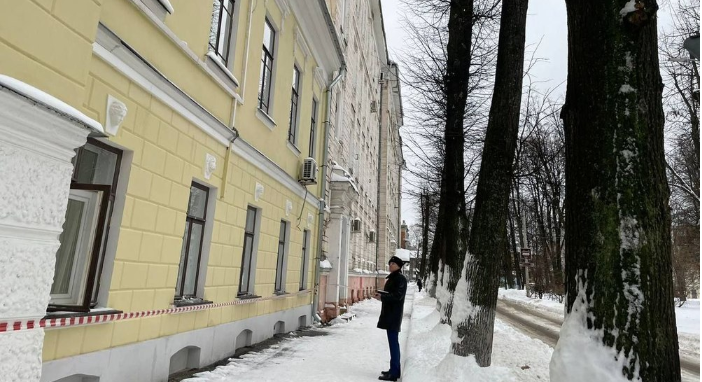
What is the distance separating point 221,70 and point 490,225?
4.62m

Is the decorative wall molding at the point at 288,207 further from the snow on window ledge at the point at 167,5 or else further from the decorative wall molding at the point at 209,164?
the snow on window ledge at the point at 167,5

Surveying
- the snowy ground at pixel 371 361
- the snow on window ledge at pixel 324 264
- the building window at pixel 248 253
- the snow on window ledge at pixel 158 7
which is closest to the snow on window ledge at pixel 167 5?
the snow on window ledge at pixel 158 7

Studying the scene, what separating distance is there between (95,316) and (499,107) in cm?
606

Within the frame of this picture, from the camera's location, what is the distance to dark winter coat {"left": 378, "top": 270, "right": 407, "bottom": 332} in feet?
19.8

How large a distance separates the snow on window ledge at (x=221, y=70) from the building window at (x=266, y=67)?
1.53 m

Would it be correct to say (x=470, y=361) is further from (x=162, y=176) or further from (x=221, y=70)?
(x=221, y=70)

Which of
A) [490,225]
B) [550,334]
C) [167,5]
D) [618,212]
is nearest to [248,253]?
[490,225]

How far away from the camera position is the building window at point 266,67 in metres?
8.55

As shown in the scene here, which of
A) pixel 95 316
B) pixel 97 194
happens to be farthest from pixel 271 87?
pixel 95 316

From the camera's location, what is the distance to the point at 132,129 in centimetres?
461

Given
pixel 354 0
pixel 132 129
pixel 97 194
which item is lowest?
pixel 97 194

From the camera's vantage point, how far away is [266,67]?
8.75 meters

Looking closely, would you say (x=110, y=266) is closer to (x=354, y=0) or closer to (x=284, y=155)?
(x=284, y=155)

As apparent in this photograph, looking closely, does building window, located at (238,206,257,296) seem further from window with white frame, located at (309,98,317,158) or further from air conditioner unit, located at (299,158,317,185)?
window with white frame, located at (309,98,317,158)
